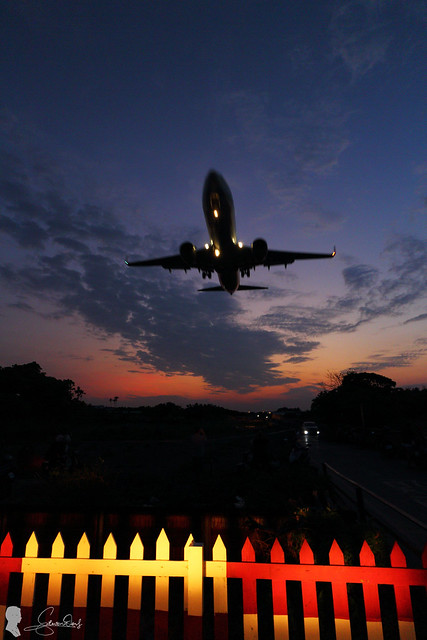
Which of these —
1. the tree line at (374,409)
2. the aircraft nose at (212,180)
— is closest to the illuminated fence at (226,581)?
the aircraft nose at (212,180)

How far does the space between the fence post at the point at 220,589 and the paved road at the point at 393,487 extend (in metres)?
2.18

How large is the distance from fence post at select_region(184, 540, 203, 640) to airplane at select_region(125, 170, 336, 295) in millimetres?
15893

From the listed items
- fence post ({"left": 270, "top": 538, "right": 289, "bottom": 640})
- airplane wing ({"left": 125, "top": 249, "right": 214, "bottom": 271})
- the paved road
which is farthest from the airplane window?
fence post ({"left": 270, "top": 538, "right": 289, "bottom": 640})

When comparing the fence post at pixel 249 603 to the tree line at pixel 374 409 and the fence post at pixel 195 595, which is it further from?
the tree line at pixel 374 409

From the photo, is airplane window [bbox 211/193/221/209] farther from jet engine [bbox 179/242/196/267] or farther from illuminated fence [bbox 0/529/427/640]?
illuminated fence [bbox 0/529/427/640]

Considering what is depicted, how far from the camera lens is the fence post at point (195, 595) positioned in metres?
2.02

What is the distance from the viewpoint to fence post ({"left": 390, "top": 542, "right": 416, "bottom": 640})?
1.96 metres

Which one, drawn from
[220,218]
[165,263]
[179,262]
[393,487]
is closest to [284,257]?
[220,218]

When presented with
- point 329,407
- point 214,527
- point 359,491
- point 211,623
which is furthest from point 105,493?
point 329,407

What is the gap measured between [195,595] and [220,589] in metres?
0.16

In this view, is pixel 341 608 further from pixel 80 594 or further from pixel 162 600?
pixel 80 594

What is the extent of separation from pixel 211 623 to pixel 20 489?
5.02 m

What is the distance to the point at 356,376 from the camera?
62000 millimetres

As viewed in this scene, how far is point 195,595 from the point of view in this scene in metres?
2.04
